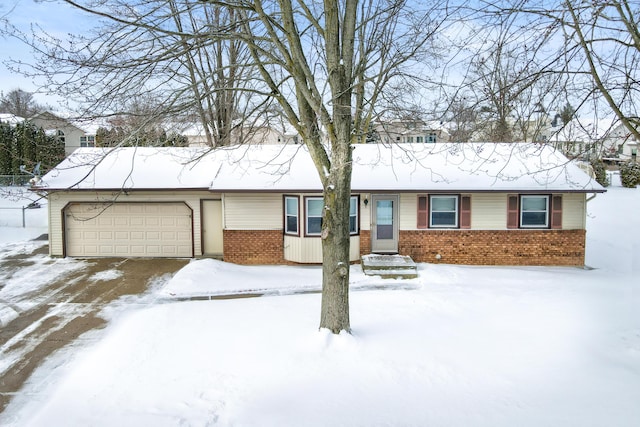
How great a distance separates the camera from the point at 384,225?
50.6 ft

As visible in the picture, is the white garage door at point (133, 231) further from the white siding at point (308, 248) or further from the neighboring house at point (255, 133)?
the white siding at point (308, 248)

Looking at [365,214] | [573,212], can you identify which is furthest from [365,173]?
[573,212]

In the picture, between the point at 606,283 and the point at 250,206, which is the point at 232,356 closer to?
the point at 250,206

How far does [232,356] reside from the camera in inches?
313

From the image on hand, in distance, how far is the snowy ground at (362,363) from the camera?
617 centimetres

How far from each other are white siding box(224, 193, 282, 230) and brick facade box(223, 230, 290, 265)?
0.19m

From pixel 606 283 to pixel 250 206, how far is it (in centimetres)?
1045

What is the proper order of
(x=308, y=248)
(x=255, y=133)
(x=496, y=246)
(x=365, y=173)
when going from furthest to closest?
(x=365, y=173), (x=496, y=246), (x=308, y=248), (x=255, y=133)

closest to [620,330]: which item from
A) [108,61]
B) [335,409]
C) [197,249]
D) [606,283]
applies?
[606,283]

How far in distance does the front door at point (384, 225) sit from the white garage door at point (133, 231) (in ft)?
20.9

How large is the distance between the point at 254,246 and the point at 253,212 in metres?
1.11

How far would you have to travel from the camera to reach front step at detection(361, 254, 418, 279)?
13.4 metres

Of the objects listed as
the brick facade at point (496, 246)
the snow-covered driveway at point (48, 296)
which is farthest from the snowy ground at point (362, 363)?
the brick facade at point (496, 246)

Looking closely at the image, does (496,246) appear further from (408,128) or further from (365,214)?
(408,128)
